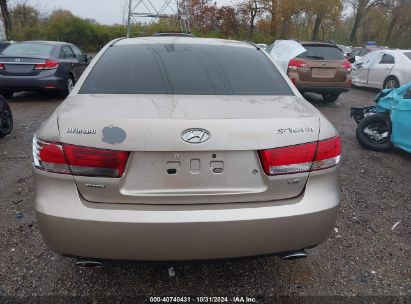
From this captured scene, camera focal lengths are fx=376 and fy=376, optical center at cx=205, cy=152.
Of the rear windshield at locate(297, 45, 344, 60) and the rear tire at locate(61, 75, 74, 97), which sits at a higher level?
the rear windshield at locate(297, 45, 344, 60)

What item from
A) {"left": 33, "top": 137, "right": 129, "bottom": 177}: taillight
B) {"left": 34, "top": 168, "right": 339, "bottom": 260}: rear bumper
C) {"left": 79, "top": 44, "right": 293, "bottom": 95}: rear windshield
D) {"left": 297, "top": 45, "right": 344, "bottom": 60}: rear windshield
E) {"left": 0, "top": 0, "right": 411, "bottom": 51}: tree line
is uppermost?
{"left": 79, "top": 44, "right": 293, "bottom": 95}: rear windshield

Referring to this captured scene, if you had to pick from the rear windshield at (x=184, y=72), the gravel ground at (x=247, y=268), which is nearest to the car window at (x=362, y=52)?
the gravel ground at (x=247, y=268)

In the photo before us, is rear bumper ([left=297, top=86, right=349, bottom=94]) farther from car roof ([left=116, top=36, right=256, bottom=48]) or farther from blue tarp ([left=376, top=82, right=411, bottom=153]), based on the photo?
car roof ([left=116, top=36, right=256, bottom=48])

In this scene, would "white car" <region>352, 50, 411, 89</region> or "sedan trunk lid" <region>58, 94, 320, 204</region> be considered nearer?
"sedan trunk lid" <region>58, 94, 320, 204</region>

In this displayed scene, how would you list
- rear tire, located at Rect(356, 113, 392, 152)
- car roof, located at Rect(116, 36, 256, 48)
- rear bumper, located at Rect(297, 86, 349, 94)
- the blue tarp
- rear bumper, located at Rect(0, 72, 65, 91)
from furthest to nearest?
rear bumper, located at Rect(297, 86, 349, 94) < rear bumper, located at Rect(0, 72, 65, 91) < rear tire, located at Rect(356, 113, 392, 152) < the blue tarp < car roof, located at Rect(116, 36, 256, 48)

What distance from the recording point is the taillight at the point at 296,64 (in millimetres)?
9432

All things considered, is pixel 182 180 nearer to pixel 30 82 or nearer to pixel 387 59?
pixel 30 82

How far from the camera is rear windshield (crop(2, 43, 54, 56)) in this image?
30.3 ft

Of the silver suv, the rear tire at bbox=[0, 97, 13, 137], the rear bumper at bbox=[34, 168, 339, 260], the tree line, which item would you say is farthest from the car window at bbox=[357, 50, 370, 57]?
the rear bumper at bbox=[34, 168, 339, 260]

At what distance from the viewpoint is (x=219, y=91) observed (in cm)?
255

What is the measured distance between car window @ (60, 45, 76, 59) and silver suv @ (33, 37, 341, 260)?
28.1 feet

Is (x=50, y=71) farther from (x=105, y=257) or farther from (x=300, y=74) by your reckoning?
(x=105, y=257)

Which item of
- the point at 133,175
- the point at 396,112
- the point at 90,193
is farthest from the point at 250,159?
the point at 396,112

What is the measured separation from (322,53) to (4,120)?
24.9 feet
